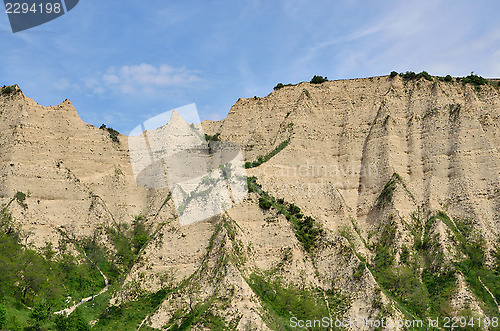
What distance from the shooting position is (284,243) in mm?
58875

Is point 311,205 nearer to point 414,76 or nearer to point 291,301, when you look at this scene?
point 291,301

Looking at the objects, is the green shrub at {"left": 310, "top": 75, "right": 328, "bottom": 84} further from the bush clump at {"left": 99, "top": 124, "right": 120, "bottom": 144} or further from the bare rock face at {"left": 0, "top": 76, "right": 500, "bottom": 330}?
the bush clump at {"left": 99, "top": 124, "right": 120, "bottom": 144}

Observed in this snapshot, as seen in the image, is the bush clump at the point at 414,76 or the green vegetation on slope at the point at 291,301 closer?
the green vegetation on slope at the point at 291,301

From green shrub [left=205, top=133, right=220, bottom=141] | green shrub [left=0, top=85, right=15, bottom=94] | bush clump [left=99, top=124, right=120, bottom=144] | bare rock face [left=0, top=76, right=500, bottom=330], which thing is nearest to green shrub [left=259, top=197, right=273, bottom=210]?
bare rock face [left=0, top=76, right=500, bottom=330]

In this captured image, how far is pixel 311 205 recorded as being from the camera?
66.7 metres

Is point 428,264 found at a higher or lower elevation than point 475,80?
lower

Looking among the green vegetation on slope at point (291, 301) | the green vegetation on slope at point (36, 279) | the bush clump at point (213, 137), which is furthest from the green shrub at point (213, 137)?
the green vegetation on slope at point (291, 301)

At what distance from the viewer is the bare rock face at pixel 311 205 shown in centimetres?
5344

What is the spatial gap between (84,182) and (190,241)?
80.5 feet

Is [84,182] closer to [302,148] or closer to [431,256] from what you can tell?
[302,148]

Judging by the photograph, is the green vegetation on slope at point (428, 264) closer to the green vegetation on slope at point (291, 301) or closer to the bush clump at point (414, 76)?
the green vegetation on slope at point (291, 301)

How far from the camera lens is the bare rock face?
53.4 meters

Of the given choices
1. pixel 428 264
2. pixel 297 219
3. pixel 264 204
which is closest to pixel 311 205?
pixel 297 219

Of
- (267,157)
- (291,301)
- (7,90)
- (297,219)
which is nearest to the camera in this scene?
(291,301)
